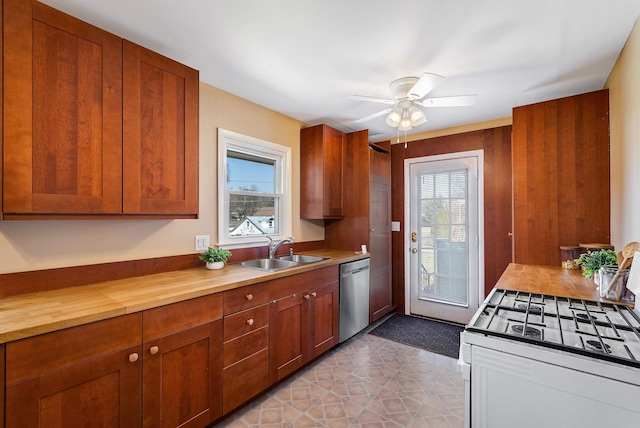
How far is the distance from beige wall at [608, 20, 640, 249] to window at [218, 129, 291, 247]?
8.55 ft

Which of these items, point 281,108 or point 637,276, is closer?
point 637,276

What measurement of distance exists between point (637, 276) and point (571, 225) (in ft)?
3.90

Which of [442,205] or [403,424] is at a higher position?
[442,205]

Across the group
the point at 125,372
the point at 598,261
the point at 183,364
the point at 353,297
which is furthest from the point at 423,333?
the point at 125,372

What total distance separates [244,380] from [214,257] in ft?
2.93

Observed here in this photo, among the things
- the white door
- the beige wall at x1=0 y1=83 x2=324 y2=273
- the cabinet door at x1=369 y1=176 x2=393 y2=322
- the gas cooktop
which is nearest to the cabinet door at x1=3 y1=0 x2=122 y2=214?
the beige wall at x1=0 y1=83 x2=324 y2=273

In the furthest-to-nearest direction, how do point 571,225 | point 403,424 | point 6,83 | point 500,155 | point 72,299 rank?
point 500,155 < point 571,225 < point 403,424 < point 72,299 < point 6,83

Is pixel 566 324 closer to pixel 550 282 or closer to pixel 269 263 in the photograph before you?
pixel 550 282

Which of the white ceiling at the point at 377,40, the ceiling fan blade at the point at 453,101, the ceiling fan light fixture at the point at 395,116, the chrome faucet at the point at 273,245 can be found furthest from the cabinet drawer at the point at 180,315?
the ceiling fan blade at the point at 453,101

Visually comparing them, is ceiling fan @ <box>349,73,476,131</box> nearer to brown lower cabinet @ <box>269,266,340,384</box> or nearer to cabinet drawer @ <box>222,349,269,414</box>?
brown lower cabinet @ <box>269,266,340,384</box>

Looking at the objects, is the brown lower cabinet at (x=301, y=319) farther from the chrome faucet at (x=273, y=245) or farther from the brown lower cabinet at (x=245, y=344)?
the chrome faucet at (x=273, y=245)

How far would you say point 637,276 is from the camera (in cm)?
135

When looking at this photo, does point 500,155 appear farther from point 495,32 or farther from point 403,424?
point 403,424

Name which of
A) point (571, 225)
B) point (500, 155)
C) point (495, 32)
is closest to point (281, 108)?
point (495, 32)
